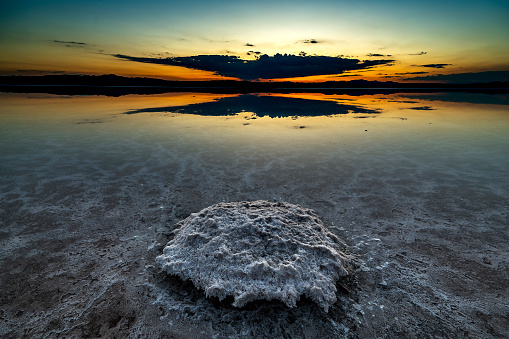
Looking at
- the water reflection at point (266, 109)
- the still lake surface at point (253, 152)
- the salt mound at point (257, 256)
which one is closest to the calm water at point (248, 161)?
the still lake surface at point (253, 152)

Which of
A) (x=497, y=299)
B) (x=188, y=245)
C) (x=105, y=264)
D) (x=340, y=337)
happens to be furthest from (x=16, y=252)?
(x=497, y=299)

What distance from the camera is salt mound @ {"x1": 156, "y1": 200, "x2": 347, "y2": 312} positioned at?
2350 millimetres

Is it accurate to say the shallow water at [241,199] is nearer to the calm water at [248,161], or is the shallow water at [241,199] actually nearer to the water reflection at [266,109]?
the calm water at [248,161]

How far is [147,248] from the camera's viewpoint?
305cm

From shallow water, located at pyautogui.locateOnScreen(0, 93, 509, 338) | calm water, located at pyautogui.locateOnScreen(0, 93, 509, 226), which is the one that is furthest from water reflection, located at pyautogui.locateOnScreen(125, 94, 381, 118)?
shallow water, located at pyautogui.locateOnScreen(0, 93, 509, 338)

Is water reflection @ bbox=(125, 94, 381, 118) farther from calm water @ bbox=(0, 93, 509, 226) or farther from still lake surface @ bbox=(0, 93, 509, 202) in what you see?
calm water @ bbox=(0, 93, 509, 226)

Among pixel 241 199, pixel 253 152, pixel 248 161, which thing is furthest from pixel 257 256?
pixel 253 152

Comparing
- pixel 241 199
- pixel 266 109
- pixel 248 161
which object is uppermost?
pixel 266 109

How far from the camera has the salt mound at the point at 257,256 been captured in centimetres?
235

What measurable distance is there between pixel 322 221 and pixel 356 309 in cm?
146

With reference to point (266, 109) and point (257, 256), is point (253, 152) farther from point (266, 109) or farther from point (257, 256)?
point (266, 109)

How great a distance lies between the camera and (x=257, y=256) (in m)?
2.65

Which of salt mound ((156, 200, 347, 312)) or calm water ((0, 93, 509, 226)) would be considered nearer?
salt mound ((156, 200, 347, 312))

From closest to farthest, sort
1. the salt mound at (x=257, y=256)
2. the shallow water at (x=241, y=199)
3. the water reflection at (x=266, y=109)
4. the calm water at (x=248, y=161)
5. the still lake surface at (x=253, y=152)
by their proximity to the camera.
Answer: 1. the shallow water at (x=241, y=199)
2. the salt mound at (x=257, y=256)
3. the calm water at (x=248, y=161)
4. the still lake surface at (x=253, y=152)
5. the water reflection at (x=266, y=109)
